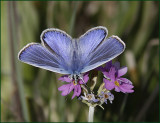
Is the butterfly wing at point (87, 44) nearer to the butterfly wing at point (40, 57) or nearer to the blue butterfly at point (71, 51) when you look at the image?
the blue butterfly at point (71, 51)

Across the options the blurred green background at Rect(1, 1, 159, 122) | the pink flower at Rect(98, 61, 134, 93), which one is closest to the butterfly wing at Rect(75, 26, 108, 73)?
the pink flower at Rect(98, 61, 134, 93)

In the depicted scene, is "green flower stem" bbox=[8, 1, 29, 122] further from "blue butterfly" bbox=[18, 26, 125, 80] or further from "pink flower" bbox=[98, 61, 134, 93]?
"pink flower" bbox=[98, 61, 134, 93]

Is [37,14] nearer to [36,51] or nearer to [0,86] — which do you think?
[0,86]

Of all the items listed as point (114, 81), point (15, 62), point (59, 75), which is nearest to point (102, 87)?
point (114, 81)

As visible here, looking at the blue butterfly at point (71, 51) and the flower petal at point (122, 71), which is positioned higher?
the blue butterfly at point (71, 51)


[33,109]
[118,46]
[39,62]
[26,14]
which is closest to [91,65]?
[118,46]

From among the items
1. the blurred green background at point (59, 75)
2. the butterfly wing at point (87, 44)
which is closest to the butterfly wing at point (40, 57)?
the butterfly wing at point (87, 44)
